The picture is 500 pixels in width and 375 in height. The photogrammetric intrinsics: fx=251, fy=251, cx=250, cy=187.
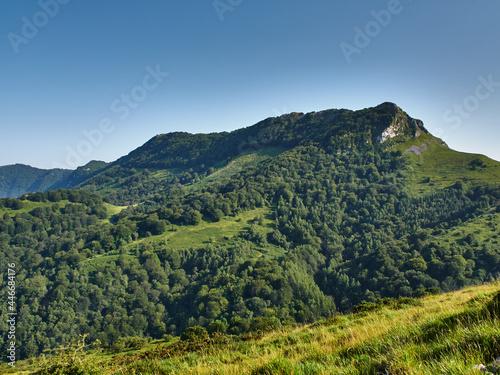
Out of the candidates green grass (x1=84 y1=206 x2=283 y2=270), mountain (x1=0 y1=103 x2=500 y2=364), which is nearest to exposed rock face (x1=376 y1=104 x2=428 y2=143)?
mountain (x1=0 y1=103 x2=500 y2=364)

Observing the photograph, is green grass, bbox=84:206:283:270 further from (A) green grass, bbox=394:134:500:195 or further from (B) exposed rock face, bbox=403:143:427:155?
(B) exposed rock face, bbox=403:143:427:155

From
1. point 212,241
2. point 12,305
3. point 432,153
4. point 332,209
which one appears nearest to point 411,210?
point 332,209

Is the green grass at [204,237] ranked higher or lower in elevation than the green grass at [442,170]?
lower

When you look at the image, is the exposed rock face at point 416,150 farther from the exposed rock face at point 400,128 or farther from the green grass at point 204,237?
the green grass at point 204,237

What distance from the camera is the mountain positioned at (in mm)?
62500

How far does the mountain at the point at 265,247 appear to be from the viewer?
62500 mm

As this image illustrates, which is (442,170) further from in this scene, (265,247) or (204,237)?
(204,237)

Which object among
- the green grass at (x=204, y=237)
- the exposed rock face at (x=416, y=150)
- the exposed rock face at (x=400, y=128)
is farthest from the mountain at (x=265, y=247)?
the exposed rock face at (x=400, y=128)

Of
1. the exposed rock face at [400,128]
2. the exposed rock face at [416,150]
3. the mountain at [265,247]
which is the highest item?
the exposed rock face at [400,128]

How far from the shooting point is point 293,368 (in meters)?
4.01

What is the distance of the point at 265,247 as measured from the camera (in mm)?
93812

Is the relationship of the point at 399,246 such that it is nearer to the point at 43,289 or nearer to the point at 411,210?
the point at 411,210

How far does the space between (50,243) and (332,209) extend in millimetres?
124959

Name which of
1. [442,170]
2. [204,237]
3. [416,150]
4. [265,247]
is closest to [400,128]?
[416,150]
